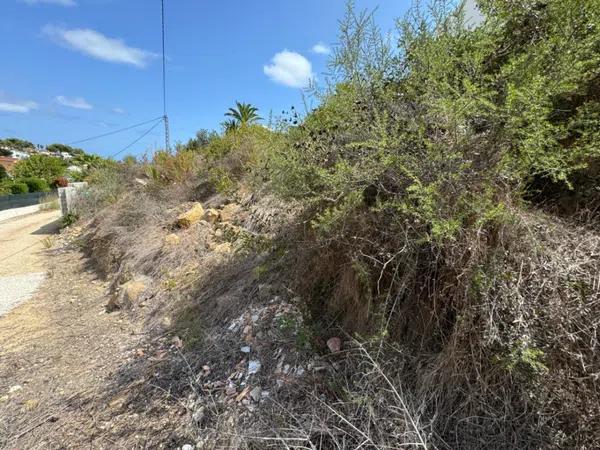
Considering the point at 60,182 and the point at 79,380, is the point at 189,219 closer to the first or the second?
the point at 79,380

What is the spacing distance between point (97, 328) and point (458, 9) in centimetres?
469

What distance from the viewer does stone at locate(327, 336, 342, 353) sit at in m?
2.06

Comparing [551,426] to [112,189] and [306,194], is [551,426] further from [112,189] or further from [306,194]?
[112,189]

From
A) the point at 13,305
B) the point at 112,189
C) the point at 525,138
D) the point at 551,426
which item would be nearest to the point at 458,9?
the point at 525,138

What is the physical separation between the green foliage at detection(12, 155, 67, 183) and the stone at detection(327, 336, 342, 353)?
33.3m

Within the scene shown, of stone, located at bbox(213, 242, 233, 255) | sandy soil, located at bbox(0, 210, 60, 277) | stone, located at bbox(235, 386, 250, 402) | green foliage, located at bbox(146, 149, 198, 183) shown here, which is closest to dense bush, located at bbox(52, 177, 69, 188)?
sandy soil, located at bbox(0, 210, 60, 277)

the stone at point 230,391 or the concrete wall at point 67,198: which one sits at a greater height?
the concrete wall at point 67,198

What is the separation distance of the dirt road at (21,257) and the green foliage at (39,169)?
720 inches

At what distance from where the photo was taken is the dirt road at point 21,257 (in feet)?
19.1

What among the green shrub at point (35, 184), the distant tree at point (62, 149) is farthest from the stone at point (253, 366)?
the distant tree at point (62, 149)

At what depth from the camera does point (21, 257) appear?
27.0ft

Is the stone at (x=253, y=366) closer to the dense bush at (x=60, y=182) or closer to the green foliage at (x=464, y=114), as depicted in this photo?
the green foliage at (x=464, y=114)

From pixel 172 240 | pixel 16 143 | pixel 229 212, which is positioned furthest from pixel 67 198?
pixel 16 143

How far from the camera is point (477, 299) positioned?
152 cm
